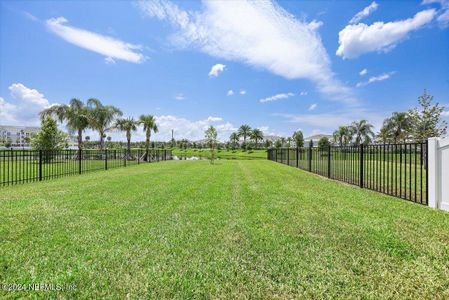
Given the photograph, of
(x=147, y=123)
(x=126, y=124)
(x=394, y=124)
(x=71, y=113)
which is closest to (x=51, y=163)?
(x=147, y=123)

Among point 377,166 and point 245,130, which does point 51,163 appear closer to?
point 377,166

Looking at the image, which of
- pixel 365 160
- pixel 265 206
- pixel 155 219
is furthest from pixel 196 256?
pixel 365 160

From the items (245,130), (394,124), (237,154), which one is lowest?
(237,154)

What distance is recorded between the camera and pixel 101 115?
31.0 metres

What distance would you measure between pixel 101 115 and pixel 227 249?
108ft

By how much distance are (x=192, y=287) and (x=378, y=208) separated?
176 inches

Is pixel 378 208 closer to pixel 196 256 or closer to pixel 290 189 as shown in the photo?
pixel 290 189

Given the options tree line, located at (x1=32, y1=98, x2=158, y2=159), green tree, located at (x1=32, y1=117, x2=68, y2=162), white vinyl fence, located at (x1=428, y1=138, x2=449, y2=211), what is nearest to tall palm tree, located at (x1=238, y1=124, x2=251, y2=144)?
tree line, located at (x1=32, y1=98, x2=158, y2=159)

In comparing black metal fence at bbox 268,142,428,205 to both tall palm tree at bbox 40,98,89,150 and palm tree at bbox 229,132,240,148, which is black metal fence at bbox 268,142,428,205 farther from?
palm tree at bbox 229,132,240,148

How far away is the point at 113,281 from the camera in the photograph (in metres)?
2.25

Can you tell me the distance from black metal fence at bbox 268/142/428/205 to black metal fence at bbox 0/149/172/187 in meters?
11.4

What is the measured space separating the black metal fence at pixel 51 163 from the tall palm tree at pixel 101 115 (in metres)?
15.3

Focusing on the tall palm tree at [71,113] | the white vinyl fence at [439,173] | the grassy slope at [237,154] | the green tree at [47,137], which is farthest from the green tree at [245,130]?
the white vinyl fence at [439,173]

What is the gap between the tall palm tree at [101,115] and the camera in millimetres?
30891
